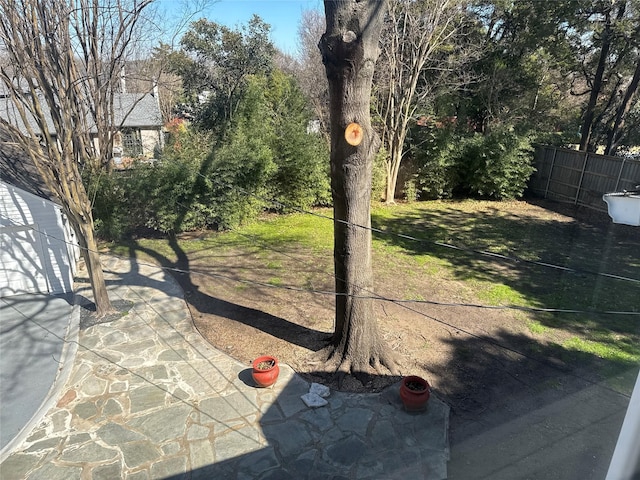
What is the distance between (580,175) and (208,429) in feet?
43.6

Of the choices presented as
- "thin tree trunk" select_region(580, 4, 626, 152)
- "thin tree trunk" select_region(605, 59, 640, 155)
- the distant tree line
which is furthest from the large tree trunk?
"thin tree trunk" select_region(580, 4, 626, 152)

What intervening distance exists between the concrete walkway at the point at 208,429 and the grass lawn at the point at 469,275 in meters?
0.81

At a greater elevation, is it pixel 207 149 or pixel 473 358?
pixel 207 149

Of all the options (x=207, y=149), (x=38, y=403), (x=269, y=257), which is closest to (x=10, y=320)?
(x=38, y=403)

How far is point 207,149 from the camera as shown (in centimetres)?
1013

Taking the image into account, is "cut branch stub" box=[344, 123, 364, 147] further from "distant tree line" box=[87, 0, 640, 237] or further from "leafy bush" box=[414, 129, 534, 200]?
"leafy bush" box=[414, 129, 534, 200]

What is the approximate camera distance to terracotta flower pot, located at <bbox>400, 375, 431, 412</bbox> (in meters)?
4.10


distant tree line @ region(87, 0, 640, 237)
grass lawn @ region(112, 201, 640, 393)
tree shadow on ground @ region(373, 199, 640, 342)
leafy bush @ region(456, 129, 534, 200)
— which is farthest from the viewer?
leafy bush @ region(456, 129, 534, 200)

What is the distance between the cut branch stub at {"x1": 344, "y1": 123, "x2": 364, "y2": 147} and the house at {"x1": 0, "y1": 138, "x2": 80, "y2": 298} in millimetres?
5333

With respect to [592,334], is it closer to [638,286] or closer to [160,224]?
[638,286]

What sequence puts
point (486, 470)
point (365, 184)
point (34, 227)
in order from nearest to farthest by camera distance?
point (486, 470), point (365, 184), point (34, 227)

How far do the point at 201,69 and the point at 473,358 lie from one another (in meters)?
17.6

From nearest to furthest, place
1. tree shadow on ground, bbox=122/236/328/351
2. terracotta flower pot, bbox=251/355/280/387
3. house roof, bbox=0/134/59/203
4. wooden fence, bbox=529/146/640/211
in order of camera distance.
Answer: terracotta flower pot, bbox=251/355/280/387 → tree shadow on ground, bbox=122/236/328/351 → house roof, bbox=0/134/59/203 → wooden fence, bbox=529/146/640/211

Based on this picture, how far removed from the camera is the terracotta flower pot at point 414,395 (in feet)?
13.4
